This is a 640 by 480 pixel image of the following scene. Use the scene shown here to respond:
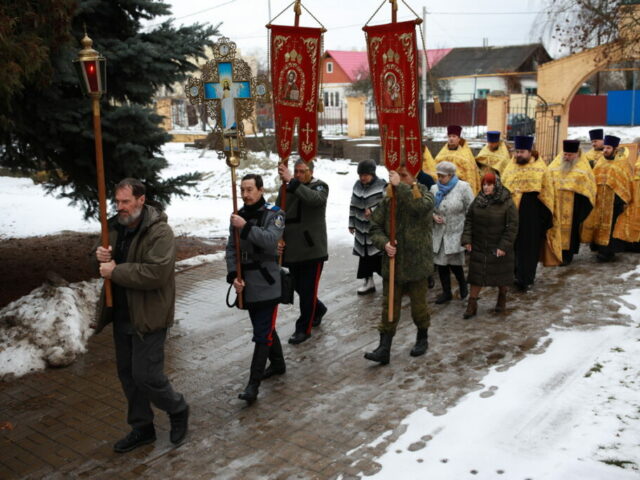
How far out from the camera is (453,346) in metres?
6.75

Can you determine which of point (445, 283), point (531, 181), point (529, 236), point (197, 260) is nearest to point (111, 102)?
point (197, 260)

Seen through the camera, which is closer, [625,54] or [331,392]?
[331,392]

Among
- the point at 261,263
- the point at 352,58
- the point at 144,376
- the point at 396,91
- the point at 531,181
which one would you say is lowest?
the point at 144,376

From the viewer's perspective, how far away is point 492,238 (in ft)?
24.8

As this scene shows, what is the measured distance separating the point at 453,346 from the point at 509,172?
3.08m

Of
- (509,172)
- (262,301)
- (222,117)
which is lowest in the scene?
(262,301)

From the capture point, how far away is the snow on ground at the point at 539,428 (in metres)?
4.35

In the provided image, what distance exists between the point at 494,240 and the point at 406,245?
1762 mm

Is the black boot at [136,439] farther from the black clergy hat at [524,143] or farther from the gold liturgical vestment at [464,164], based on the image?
the gold liturgical vestment at [464,164]

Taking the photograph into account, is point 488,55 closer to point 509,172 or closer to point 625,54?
point 625,54

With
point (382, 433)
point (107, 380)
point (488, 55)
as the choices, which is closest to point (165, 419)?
point (107, 380)

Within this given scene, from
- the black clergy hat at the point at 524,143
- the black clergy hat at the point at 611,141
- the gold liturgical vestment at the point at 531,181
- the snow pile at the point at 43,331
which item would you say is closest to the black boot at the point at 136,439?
the snow pile at the point at 43,331

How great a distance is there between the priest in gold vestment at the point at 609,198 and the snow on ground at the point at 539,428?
4228 mm

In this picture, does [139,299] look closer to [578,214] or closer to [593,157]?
[578,214]
